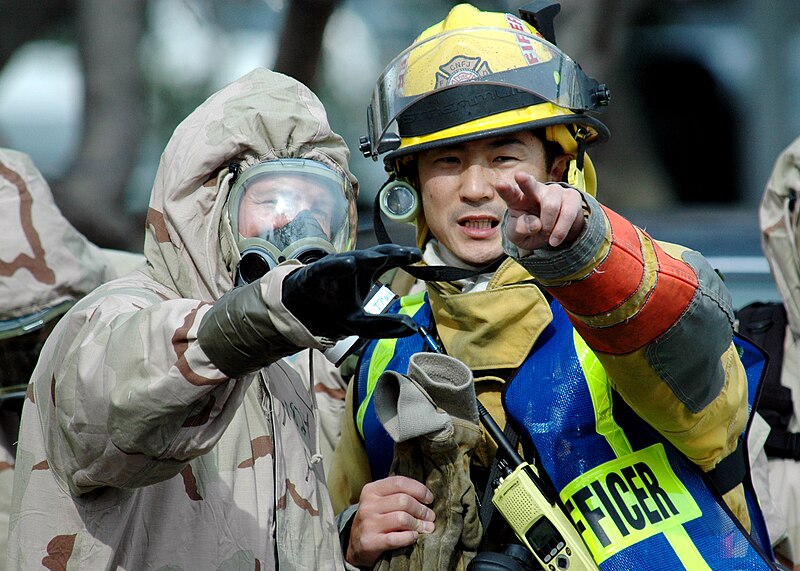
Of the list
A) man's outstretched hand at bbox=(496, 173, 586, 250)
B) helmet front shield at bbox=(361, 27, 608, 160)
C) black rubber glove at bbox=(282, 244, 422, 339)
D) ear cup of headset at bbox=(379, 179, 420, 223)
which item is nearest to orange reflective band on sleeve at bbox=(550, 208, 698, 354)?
man's outstretched hand at bbox=(496, 173, 586, 250)

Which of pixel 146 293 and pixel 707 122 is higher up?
pixel 146 293

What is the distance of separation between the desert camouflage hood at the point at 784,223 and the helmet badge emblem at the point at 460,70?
1.72m

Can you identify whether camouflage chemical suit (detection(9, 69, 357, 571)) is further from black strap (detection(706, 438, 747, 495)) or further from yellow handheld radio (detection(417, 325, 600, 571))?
black strap (detection(706, 438, 747, 495))

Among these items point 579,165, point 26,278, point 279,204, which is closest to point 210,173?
point 279,204

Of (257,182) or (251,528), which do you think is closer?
(251,528)

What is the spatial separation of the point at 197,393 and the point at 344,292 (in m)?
0.30

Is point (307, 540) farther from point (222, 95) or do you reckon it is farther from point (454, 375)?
point (222, 95)

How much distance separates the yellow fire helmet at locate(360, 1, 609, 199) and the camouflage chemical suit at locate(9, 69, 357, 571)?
35 cm

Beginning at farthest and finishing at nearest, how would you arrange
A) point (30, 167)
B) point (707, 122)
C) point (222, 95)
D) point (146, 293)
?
point (707, 122) < point (30, 167) < point (222, 95) < point (146, 293)

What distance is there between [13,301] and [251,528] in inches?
68.8

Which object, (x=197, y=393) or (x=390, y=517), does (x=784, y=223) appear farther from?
(x=197, y=393)

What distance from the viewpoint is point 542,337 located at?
2.94 m

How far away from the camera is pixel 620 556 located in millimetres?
2678

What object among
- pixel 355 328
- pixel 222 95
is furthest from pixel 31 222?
pixel 355 328
